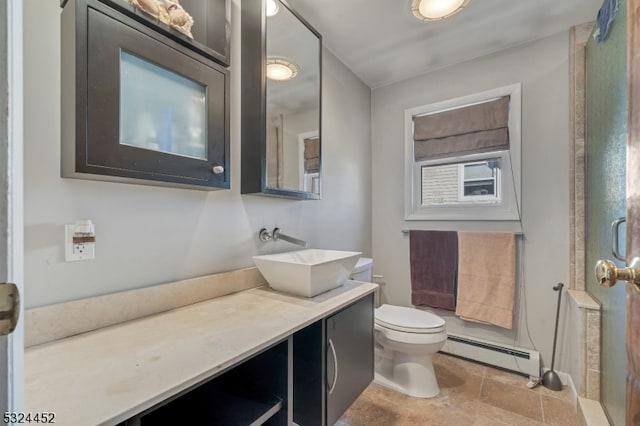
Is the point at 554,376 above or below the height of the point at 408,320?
below

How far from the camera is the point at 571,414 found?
5.22ft

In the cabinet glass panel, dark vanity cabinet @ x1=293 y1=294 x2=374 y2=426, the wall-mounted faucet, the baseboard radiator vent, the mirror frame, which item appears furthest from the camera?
the baseboard radiator vent

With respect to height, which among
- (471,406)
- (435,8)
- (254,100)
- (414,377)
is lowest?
(471,406)

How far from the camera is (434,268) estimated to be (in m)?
2.33

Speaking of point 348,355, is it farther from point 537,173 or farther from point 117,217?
point 537,173

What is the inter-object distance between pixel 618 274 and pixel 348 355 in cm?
94

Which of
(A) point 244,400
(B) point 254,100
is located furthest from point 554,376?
(B) point 254,100

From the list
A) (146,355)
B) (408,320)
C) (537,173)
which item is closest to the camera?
(146,355)

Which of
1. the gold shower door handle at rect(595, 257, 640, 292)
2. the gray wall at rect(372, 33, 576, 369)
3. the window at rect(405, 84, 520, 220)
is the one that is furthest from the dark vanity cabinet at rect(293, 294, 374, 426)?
the window at rect(405, 84, 520, 220)

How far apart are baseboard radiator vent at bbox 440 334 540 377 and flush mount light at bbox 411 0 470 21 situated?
2280 millimetres

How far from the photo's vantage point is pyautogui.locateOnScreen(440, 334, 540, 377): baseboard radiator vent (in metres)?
1.95

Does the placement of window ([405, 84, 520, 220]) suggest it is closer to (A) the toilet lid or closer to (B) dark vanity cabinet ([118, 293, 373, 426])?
(A) the toilet lid

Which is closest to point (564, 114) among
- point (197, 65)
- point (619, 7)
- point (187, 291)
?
point (619, 7)

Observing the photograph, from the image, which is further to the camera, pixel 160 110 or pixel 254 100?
pixel 254 100
